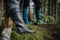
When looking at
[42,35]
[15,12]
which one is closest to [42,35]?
[42,35]

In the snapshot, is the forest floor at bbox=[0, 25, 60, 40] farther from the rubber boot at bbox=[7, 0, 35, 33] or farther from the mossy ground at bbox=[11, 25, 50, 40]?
the rubber boot at bbox=[7, 0, 35, 33]

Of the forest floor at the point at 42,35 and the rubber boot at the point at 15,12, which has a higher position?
the rubber boot at the point at 15,12

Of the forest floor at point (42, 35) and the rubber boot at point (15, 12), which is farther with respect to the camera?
the forest floor at point (42, 35)

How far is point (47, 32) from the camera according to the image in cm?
473

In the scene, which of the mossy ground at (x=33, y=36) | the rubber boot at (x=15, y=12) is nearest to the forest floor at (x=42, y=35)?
the mossy ground at (x=33, y=36)

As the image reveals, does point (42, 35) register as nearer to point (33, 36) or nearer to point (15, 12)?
point (33, 36)

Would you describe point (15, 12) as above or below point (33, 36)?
above

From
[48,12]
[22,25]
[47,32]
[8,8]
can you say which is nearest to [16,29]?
[22,25]

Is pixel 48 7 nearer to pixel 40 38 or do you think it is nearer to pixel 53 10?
pixel 53 10

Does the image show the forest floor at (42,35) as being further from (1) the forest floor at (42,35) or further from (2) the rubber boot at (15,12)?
(2) the rubber boot at (15,12)

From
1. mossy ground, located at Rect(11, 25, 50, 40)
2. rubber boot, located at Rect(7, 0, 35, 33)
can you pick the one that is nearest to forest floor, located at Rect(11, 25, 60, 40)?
mossy ground, located at Rect(11, 25, 50, 40)

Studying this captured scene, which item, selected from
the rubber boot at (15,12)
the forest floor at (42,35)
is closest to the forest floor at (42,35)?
the forest floor at (42,35)

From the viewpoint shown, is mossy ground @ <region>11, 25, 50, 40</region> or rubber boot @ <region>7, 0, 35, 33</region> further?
mossy ground @ <region>11, 25, 50, 40</region>

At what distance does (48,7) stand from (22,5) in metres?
2.89
